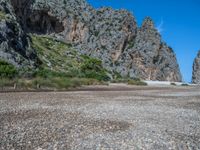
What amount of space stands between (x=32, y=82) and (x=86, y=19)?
111367 millimetres

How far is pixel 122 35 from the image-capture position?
152 meters

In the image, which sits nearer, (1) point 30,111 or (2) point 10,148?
(2) point 10,148

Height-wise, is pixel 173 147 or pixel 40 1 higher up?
pixel 40 1

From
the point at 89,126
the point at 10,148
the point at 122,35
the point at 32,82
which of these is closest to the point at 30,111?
the point at 89,126

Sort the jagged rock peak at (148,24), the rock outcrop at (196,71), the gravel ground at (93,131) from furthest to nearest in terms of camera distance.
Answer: the rock outcrop at (196,71) → the jagged rock peak at (148,24) → the gravel ground at (93,131)

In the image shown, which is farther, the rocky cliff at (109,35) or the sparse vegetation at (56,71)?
the rocky cliff at (109,35)

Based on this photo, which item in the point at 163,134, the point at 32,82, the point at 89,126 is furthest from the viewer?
the point at 32,82

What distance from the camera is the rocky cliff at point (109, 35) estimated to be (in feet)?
439

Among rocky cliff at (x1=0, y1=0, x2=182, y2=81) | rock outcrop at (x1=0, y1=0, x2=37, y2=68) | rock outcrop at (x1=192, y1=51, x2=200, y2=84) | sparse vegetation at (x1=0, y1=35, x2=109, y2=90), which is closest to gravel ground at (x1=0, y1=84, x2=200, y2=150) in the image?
sparse vegetation at (x1=0, y1=35, x2=109, y2=90)

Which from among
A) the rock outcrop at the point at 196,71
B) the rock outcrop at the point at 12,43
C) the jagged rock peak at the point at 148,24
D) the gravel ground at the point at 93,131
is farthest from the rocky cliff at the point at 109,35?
the gravel ground at the point at 93,131

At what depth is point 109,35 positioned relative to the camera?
490 feet

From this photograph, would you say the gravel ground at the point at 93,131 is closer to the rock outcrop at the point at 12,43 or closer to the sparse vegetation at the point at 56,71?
the sparse vegetation at the point at 56,71

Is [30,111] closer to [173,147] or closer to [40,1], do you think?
[173,147]

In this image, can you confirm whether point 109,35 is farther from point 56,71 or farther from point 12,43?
point 12,43
